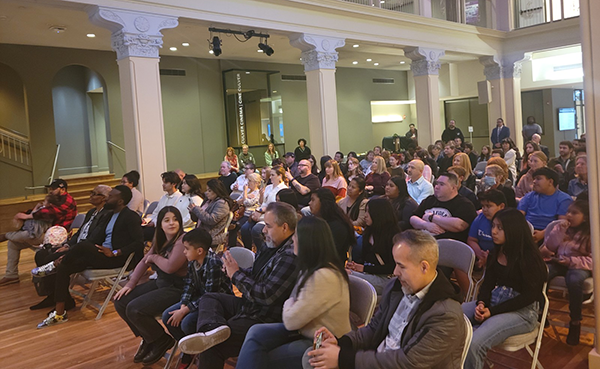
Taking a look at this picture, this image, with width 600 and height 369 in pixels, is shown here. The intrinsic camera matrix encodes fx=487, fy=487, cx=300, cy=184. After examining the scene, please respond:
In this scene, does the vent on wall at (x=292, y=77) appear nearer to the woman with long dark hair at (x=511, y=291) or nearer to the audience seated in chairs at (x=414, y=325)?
the woman with long dark hair at (x=511, y=291)

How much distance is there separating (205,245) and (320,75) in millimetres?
7964

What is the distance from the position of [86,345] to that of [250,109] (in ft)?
37.6

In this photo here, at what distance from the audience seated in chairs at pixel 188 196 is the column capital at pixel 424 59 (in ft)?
28.4

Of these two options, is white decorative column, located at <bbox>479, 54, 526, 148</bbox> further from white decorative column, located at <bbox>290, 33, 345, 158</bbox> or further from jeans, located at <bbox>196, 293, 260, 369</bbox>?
jeans, located at <bbox>196, 293, 260, 369</bbox>

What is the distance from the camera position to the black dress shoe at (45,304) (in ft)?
16.9

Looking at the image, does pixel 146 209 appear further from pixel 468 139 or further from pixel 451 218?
pixel 468 139

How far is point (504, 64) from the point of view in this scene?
606 inches

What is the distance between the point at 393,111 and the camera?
66.7 feet

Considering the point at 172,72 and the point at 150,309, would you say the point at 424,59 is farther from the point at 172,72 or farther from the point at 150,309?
the point at 150,309

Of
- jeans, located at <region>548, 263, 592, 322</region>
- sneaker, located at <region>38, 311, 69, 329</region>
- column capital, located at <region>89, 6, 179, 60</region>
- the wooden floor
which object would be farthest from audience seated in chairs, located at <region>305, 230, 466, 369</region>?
column capital, located at <region>89, 6, 179, 60</region>

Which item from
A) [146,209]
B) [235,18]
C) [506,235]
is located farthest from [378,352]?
[235,18]

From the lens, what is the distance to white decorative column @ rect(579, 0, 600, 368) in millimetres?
2721

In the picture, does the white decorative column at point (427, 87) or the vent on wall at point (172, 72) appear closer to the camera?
the white decorative column at point (427, 87)

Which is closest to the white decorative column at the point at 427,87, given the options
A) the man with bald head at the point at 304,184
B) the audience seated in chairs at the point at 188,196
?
the man with bald head at the point at 304,184
